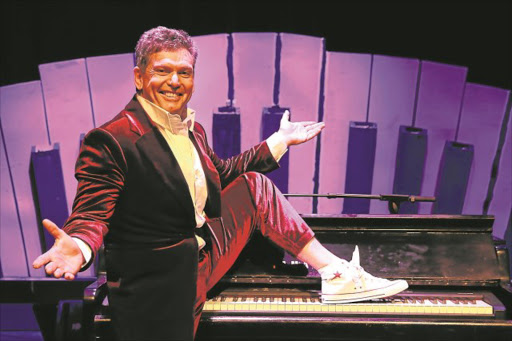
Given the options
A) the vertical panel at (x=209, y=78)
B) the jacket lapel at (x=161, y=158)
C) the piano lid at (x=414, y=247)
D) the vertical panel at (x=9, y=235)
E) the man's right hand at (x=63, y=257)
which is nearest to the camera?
the man's right hand at (x=63, y=257)

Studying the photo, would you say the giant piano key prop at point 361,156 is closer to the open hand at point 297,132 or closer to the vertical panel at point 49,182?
the open hand at point 297,132

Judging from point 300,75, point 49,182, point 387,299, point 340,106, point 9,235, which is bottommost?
point 9,235

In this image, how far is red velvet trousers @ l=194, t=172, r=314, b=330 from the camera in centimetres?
247

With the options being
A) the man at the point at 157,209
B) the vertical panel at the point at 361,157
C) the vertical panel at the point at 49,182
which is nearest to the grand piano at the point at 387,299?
the man at the point at 157,209

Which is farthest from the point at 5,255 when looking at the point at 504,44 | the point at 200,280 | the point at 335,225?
the point at 504,44

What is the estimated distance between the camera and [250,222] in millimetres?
2531

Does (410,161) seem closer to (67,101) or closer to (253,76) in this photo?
(253,76)

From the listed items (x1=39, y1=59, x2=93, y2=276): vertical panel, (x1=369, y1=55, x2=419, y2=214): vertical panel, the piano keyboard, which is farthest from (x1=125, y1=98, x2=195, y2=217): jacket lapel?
(x1=369, y1=55, x2=419, y2=214): vertical panel

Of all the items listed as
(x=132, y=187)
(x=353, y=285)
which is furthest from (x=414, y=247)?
(x=132, y=187)

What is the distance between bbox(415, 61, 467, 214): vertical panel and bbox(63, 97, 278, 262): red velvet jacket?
7.52ft

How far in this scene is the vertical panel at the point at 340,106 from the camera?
3824 millimetres

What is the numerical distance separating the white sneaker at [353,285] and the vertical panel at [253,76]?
162 centimetres

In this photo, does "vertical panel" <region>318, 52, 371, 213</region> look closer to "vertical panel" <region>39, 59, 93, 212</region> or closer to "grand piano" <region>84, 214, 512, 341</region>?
"grand piano" <region>84, 214, 512, 341</region>

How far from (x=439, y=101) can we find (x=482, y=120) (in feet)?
1.18
